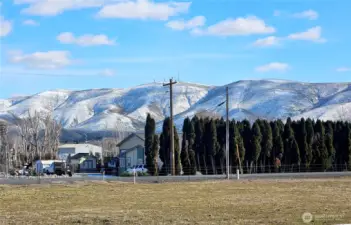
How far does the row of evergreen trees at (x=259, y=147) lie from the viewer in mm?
71250

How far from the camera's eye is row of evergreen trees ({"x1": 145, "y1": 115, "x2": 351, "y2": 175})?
71.2 metres

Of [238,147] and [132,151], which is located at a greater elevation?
[132,151]

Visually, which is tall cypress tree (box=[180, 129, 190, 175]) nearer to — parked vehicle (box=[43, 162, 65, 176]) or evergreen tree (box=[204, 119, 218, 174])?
evergreen tree (box=[204, 119, 218, 174])

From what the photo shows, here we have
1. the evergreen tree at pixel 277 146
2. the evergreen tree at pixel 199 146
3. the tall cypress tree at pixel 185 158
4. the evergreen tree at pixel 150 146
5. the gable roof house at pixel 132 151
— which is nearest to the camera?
the tall cypress tree at pixel 185 158

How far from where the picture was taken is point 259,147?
7119 cm

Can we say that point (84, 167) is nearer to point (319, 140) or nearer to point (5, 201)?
point (319, 140)

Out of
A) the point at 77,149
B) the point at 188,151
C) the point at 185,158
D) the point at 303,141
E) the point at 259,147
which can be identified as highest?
the point at 77,149

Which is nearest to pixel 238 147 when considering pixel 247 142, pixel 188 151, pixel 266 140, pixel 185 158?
pixel 247 142

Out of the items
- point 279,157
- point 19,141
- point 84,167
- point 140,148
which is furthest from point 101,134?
point 279,157

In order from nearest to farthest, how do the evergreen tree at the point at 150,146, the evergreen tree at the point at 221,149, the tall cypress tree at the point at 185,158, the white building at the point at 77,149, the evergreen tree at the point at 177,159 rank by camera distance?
the evergreen tree at the point at 177,159 < the tall cypress tree at the point at 185,158 < the evergreen tree at the point at 221,149 < the evergreen tree at the point at 150,146 < the white building at the point at 77,149

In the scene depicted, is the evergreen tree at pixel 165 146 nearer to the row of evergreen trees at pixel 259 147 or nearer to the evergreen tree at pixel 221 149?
the row of evergreen trees at pixel 259 147

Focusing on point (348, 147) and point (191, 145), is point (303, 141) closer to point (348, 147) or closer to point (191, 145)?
point (348, 147)

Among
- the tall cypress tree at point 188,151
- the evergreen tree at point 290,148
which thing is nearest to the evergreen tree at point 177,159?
the tall cypress tree at point 188,151

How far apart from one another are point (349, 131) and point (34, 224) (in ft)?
197
